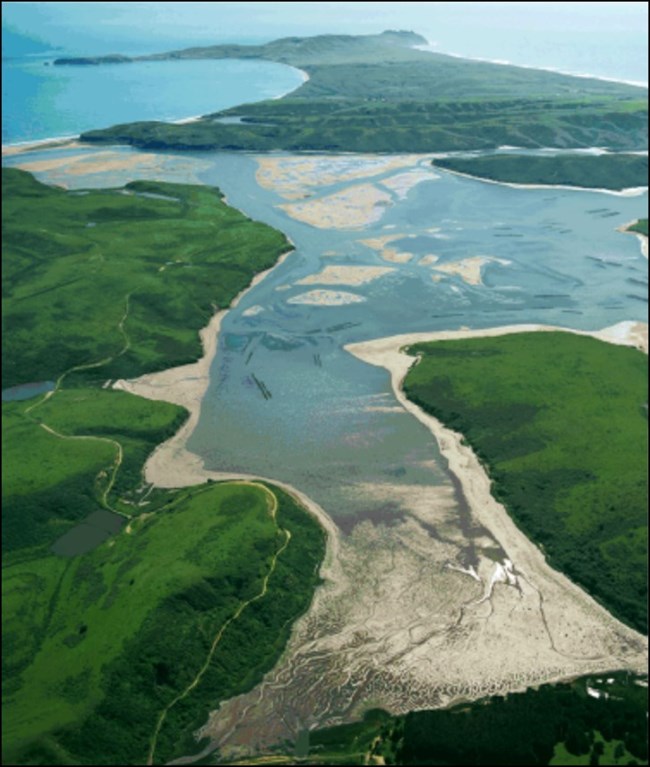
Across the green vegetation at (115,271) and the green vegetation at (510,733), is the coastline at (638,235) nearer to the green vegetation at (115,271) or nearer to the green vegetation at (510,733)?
the green vegetation at (115,271)

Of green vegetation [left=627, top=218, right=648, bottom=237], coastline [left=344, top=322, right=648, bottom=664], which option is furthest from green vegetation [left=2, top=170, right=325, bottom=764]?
green vegetation [left=627, top=218, right=648, bottom=237]

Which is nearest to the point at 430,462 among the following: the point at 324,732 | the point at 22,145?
the point at 324,732

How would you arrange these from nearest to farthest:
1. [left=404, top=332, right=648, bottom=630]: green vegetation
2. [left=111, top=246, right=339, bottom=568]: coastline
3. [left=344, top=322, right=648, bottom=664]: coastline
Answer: [left=344, top=322, right=648, bottom=664]: coastline → [left=404, top=332, right=648, bottom=630]: green vegetation → [left=111, top=246, right=339, bottom=568]: coastline

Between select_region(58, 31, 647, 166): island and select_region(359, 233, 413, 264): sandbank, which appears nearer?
select_region(359, 233, 413, 264): sandbank

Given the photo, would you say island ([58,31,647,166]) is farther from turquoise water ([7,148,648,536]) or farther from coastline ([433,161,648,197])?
coastline ([433,161,648,197])

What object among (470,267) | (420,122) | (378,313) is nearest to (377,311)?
(378,313)

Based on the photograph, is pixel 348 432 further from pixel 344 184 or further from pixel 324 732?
pixel 344 184
